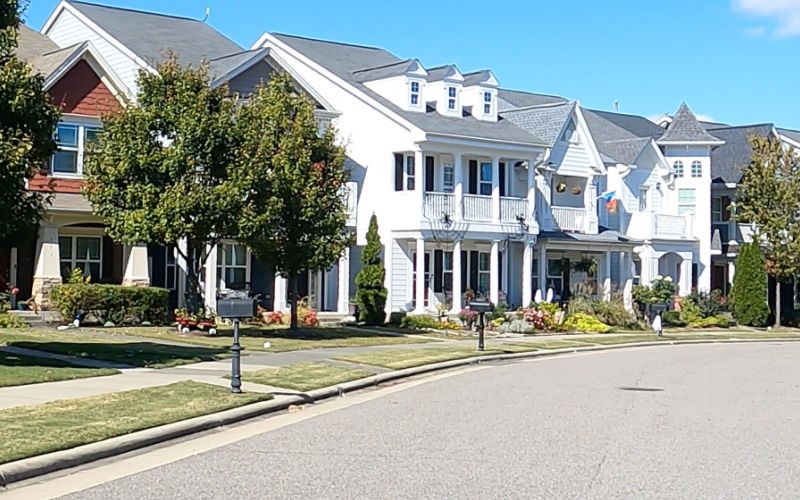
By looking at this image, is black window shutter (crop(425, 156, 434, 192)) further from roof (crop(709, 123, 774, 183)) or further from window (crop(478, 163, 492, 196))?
roof (crop(709, 123, 774, 183))

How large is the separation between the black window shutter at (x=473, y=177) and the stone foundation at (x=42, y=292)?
1646 centimetres

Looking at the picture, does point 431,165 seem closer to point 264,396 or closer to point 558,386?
point 558,386

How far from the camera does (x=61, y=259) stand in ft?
106

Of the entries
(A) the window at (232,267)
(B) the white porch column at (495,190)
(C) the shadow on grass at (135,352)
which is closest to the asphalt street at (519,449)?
(C) the shadow on grass at (135,352)

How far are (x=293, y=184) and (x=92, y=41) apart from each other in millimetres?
15489

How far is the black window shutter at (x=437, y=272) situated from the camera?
4019 centimetres

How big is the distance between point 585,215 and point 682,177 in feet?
27.5

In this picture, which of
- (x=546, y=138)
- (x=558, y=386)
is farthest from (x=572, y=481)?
(x=546, y=138)

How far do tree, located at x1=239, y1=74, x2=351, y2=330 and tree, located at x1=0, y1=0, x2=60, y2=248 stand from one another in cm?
850

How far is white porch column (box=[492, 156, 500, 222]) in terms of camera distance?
129 feet

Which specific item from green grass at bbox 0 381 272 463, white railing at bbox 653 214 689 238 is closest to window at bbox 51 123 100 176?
green grass at bbox 0 381 272 463

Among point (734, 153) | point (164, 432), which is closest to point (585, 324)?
point (734, 153)

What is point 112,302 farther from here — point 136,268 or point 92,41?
point 92,41

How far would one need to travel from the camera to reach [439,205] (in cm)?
3806
